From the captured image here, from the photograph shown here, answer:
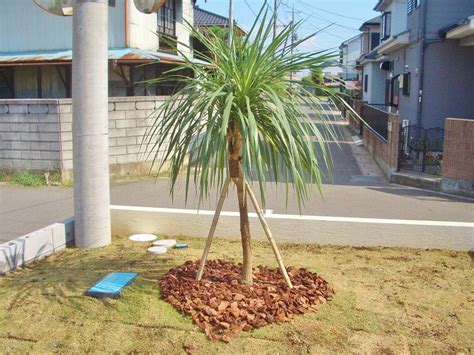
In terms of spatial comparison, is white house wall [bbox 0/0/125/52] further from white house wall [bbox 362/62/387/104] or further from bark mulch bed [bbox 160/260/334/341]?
white house wall [bbox 362/62/387/104]

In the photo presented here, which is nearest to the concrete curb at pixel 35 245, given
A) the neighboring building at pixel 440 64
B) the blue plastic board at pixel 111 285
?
the blue plastic board at pixel 111 285

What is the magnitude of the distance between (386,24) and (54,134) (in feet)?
62.4

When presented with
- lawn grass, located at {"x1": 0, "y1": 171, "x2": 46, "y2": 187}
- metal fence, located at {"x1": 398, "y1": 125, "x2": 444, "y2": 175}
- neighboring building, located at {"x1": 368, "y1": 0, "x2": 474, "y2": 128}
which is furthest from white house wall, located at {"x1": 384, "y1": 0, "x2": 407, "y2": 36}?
lawn grass, located at {"x1": 0, "y1": 171, "x2": 46, "y2": 187}

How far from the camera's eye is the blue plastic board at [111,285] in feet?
14.1

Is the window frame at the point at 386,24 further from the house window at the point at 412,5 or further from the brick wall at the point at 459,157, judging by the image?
the brick wall at the point at 459,157

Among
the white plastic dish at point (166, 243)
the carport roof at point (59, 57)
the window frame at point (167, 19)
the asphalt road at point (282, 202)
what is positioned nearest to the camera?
the white plastic dish at point (166, 243)

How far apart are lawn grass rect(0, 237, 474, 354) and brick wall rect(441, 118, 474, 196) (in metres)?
3.34

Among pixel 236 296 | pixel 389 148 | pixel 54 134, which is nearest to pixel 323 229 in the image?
pixel 236 296

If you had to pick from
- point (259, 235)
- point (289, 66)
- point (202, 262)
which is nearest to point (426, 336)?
point (202, 262)

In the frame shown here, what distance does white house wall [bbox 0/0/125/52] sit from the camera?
16.1 m

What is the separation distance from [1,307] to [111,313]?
95cm

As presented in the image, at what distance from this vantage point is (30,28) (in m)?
16.5

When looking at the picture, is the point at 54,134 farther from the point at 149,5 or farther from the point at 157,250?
the point at 157,250

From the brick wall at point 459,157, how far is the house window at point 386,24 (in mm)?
15733
